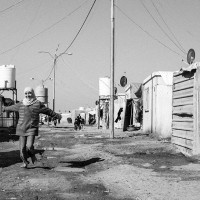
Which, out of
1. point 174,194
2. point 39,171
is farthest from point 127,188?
point 39,171

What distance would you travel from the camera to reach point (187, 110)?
11.6 m

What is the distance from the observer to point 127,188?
673cm

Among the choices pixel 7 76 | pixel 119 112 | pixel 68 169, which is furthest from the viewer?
pixel 119 112

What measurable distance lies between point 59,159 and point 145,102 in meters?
13.3

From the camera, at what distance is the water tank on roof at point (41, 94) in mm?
42703

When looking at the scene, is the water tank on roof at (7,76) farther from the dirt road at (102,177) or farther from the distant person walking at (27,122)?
the distant person walking at (27,122)

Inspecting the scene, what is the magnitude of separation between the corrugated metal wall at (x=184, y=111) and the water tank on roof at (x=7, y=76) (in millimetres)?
17131

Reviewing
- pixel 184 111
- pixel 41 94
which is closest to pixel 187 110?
pixel 184 111

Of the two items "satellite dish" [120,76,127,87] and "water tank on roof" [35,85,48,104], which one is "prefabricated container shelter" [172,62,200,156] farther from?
"water tank on roof" [35,85,48,104]

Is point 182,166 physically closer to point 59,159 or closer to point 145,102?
point 59,159

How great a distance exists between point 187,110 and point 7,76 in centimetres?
1890

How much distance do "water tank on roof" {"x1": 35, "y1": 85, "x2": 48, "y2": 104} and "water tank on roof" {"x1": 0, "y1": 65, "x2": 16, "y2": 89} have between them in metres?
14.5

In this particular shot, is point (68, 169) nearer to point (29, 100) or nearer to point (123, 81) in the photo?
point (29, 100)

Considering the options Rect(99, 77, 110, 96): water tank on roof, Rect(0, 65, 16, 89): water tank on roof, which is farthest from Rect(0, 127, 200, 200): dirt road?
Rect(99, 77, 110, 96): water tank on roof
